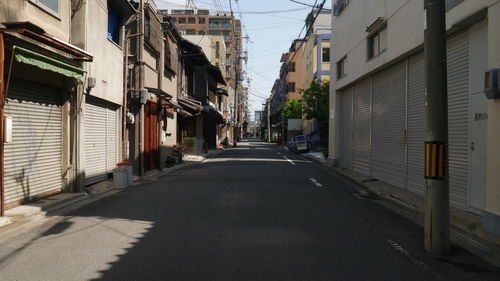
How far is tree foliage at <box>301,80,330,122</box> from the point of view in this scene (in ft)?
114

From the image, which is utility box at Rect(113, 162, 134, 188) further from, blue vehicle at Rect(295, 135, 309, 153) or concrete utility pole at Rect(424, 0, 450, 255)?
blue vehicle at Rect(295, 135, 309, 153)

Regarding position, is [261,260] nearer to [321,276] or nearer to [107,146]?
[321,276]

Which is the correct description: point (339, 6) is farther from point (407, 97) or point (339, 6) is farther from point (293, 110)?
point (293, 110)

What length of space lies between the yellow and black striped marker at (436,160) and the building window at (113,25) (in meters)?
11.8

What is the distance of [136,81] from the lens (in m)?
16.3

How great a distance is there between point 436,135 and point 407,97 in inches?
252

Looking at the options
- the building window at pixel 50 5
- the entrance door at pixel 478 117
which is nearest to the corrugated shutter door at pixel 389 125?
the entrance door at pixel 478 117

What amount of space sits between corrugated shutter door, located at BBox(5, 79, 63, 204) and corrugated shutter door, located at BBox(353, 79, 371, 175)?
34.6 ft

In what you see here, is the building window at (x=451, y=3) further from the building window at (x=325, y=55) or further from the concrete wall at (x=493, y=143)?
the building window at (x=325, y=55)

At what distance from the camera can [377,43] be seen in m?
14.5

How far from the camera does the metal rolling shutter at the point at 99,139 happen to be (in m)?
12.4

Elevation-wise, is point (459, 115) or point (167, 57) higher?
point (167, 57)

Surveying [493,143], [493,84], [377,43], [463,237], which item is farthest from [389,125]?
[463,237]

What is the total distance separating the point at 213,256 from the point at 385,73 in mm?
10498
